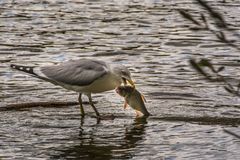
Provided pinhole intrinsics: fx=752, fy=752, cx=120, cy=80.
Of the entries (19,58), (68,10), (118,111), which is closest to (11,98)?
(118,111)

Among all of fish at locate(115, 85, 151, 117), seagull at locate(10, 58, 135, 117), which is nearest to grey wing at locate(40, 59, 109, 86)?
seagull at locate(10, 58, 135, 117)

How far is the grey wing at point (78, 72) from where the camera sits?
29.6 feet

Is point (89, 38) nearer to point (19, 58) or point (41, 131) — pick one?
point (19, 58)

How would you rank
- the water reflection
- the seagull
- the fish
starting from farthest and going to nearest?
the fish < the seagull < the water reflection

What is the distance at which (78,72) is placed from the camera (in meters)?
9.19

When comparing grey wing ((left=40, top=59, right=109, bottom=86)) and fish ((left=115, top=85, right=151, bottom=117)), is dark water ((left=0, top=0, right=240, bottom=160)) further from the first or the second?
grey wing ((left=40, top=59, right=109, bottom=86))

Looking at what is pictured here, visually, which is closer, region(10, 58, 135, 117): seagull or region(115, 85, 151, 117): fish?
region(10, 58, 135, 117): seagull

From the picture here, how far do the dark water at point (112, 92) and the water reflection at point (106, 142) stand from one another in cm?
1

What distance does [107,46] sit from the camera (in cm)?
1380

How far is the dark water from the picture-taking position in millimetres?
7785

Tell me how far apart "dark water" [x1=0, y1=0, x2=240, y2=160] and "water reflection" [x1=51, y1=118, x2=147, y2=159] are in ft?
0.03

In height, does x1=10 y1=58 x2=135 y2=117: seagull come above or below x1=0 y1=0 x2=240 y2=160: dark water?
above

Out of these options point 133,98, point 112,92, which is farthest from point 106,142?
point 112,92

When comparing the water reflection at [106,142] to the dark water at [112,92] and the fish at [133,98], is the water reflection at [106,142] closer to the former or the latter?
the dark water at [112,92]
